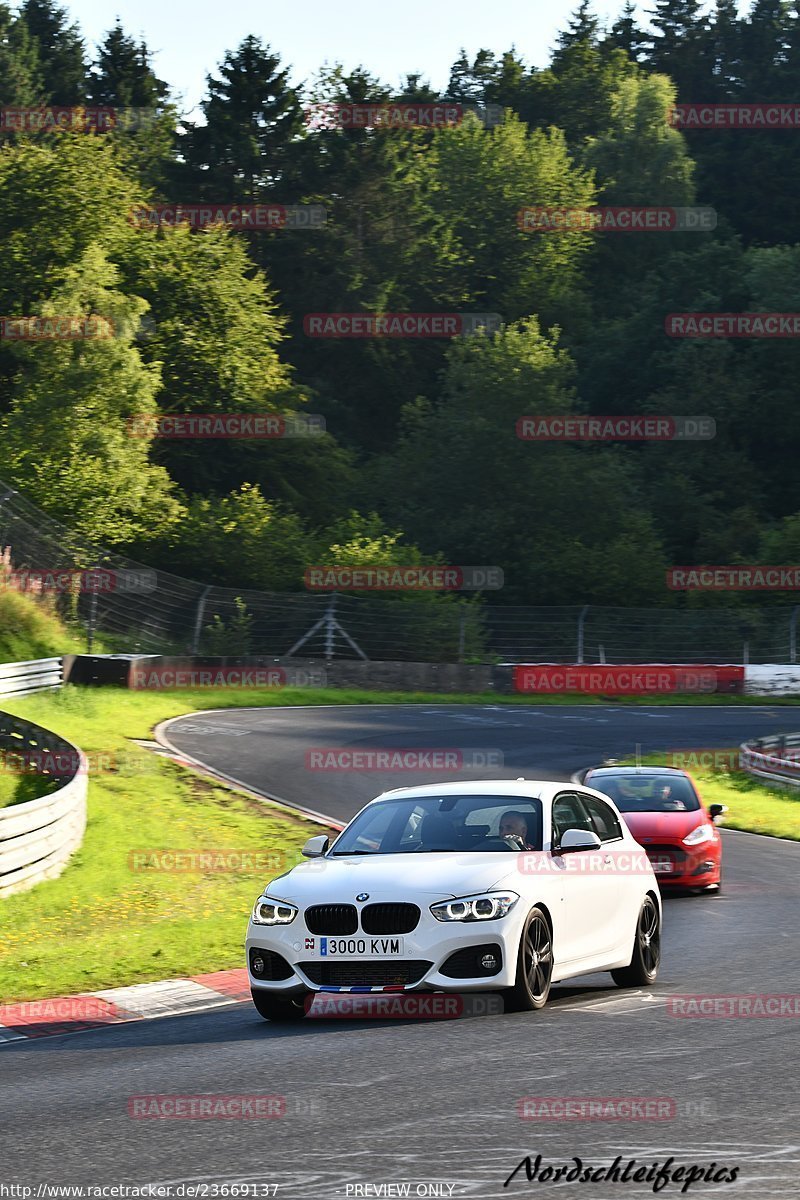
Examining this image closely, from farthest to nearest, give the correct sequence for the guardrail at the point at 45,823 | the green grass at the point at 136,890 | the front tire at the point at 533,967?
the guardrail at the point at 45,823 < the green grass at the point at 136,890 < the front tire at the point at 533,967

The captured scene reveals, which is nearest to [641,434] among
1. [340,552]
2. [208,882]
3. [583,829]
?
[340,552]

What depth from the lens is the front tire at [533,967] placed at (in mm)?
10117

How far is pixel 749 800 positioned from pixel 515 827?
63.5 ft

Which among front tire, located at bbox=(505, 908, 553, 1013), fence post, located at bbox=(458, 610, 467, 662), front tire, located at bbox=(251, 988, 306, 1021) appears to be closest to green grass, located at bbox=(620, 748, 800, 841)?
fence post, located at bbox=(458, 610, 467, 662)

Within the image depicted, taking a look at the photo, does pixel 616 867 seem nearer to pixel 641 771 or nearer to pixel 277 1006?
pixel 277 1006

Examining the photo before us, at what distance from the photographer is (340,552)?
5256 centimetres

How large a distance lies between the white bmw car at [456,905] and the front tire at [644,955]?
1 cm

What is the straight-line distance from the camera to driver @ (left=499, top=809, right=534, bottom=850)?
1091 centimetres

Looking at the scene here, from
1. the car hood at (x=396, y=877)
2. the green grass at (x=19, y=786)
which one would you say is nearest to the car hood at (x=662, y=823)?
the green grass at (x=19, y=786)

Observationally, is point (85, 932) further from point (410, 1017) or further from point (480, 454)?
point (480, 454)

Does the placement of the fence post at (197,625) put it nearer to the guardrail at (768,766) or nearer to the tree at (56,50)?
the guardrail at (768,766)

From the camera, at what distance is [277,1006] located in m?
10.4

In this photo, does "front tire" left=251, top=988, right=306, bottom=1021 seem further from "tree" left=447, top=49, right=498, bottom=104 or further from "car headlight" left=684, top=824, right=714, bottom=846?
"tree" left=447, top=49, right=498, bottom=104

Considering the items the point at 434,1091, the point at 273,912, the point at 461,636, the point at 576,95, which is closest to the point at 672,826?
the point at 273,912
